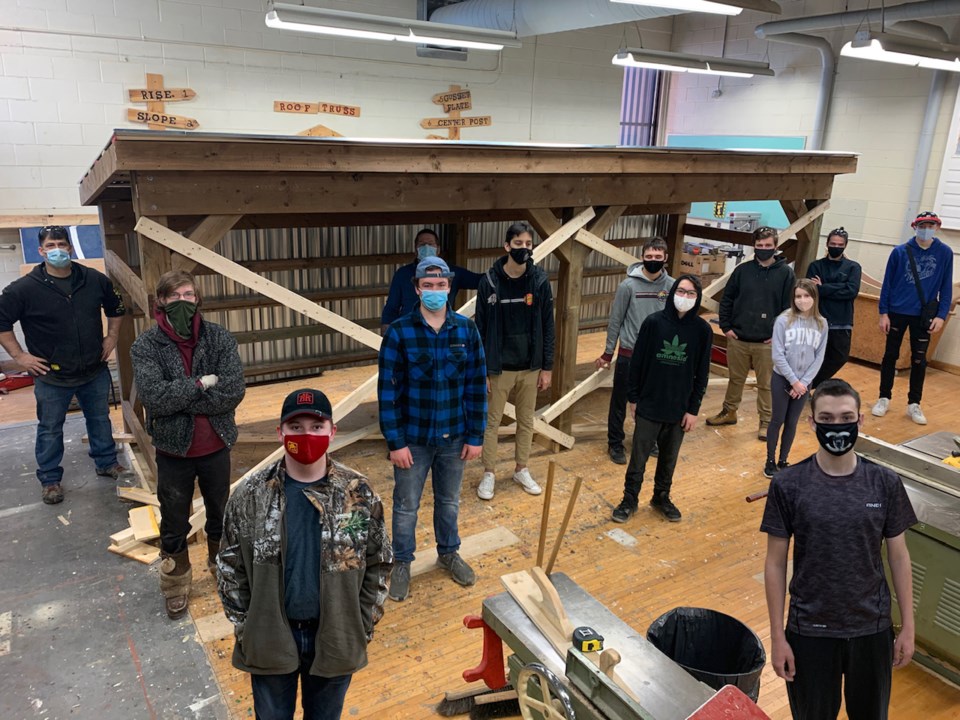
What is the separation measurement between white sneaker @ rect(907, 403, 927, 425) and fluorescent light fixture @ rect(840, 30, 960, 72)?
3.09 meters

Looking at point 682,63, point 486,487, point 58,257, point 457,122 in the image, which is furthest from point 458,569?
point 457,122

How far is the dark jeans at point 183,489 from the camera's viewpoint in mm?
3383

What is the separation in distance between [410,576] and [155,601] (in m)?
1.33

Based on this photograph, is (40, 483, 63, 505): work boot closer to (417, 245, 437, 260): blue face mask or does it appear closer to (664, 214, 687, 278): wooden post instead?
(417, 245, 437, 260): blue face mask

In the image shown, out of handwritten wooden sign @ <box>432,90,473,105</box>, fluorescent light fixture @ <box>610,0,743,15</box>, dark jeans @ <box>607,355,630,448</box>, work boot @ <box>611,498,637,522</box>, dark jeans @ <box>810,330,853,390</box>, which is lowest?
work boot @ <box>611,498,637,522</box>

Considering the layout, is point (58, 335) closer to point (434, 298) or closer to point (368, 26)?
point (434, 298)

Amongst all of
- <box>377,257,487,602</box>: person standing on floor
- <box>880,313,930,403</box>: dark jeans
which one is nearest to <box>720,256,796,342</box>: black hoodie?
<box>880,313,930,403</box>: dark jeans

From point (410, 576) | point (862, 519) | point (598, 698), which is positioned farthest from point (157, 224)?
point (862, 519)

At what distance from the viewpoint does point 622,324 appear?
5.30 meters

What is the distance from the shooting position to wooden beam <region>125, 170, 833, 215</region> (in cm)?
372

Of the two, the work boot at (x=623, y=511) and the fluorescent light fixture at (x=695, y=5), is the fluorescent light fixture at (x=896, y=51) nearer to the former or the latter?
the fluorescent light fixture at (x=695, y=5)

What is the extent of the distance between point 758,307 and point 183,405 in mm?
4319

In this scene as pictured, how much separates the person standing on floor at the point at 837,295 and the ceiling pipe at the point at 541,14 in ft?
8.57

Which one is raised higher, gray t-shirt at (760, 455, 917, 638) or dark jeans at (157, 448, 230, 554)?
gray t-shirt at (760, 455, 917, 638)
